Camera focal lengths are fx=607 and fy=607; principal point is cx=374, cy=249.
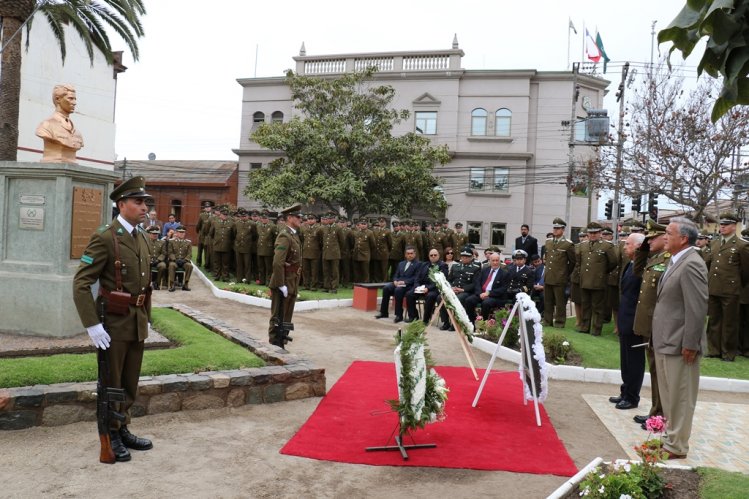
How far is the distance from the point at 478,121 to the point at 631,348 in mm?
26062

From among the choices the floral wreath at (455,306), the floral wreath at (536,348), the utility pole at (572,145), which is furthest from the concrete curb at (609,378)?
the utility pole at (572,145)

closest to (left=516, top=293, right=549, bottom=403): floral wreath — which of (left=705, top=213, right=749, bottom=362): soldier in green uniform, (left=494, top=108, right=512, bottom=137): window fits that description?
(left=705, top=213, right=749, bottom=362): soldier in green uniform

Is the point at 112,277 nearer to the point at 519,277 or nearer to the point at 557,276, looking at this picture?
the point at 519,277

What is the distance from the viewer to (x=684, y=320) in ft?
17.4

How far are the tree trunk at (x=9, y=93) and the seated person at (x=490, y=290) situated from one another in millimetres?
9582

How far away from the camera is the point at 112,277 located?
193 inches

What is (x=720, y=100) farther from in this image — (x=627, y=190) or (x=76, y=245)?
(x=627, y=190)

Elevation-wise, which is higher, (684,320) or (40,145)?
(40,145)

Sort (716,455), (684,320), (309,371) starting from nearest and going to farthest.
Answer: (684,320), (716,455), (309,371)

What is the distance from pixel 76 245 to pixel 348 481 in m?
5.00

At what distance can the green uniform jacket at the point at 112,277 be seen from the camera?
15.3ft

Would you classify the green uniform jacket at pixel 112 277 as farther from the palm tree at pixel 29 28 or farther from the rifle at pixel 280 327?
the palm tree at pixel 29 28

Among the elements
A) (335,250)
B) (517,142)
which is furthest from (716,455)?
(517,142)

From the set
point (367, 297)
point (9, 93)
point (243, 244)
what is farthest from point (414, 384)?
point (243, 244)
